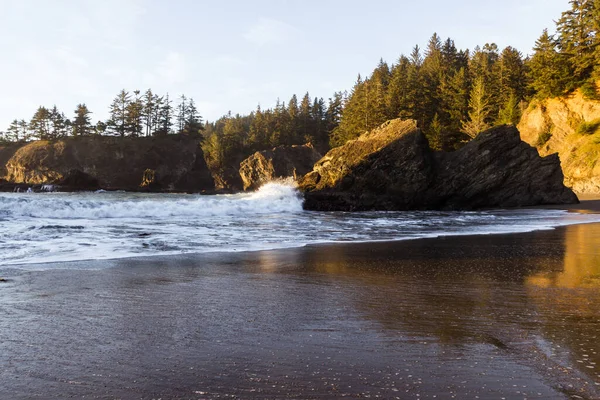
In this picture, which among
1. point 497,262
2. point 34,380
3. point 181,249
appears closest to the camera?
point 34,380

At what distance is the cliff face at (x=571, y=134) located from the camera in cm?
3706

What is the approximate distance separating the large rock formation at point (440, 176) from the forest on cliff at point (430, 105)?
19.3 m

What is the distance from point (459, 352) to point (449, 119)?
5476 centimetres

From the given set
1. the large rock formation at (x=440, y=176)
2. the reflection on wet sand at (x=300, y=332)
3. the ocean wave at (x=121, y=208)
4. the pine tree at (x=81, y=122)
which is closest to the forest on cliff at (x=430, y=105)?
the pine tree at (x=81, y=122)

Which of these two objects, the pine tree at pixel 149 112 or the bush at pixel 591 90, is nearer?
the bush at pixel 591 90

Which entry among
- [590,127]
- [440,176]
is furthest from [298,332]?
[590,127]

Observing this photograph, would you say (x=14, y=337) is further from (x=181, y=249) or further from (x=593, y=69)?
(x=593, y=69)

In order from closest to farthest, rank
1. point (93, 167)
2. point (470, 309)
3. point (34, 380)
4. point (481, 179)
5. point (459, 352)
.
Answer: point (34, 380)
point (459, 352)
point (470, 309)
point (481, 179)
point (93, 167)

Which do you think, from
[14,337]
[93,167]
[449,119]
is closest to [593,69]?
[449,119]

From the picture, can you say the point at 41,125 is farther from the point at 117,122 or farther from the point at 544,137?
the point at 544,137

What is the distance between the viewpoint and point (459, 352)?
2586 mm

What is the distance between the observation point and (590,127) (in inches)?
1558

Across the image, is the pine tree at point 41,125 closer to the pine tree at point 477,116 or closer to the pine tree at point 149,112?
the pine tree at point 149,112

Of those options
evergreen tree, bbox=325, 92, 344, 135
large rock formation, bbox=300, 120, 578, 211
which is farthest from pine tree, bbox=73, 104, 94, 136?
large rock formation, bbox=300, 120, 578, 211
